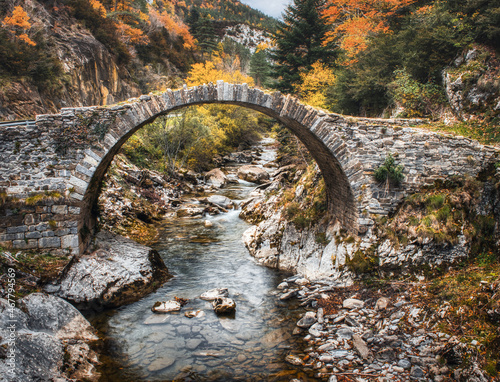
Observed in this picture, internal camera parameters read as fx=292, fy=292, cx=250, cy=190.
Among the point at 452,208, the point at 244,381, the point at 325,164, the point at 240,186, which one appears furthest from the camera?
the point at 240,186

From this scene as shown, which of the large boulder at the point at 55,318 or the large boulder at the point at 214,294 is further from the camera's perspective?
the large boulder at the point at 214,294

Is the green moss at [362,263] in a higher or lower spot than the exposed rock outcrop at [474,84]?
lower

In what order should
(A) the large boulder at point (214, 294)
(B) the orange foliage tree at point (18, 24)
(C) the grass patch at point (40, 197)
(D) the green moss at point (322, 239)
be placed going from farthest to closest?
1. (B) the orange foliage tree at point (18, 24)
2. (D) the green moss at point (322, 239)
3. (A) the large boulder at point (214, 294)
4. (C) the grass patch at point (40, 197)

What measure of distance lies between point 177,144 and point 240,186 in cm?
568

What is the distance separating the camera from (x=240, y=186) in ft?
68.4

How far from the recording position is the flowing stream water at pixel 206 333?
5000 mm

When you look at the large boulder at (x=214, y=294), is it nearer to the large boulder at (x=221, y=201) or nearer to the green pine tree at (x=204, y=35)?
the large boulder at (x=221, y=201)

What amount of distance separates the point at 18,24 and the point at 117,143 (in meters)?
17.1

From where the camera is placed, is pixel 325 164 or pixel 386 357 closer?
pixel 386 357

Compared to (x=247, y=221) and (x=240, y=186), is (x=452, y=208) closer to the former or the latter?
(x=247, y=221)

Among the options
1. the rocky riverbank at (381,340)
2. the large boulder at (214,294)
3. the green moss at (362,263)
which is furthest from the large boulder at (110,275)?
the green moss at (362,263)

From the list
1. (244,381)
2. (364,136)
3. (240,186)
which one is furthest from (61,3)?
(244,381)

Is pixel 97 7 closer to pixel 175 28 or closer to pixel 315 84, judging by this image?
pixel 175 28

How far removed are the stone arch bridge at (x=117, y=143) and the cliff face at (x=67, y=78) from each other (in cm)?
1012
